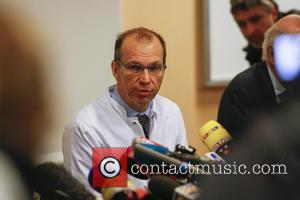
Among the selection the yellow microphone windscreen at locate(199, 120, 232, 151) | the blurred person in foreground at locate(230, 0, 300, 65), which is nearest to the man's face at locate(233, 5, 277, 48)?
the blurred person in foreground at locate(230, 0, 300, 65)

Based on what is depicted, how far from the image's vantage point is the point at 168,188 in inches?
20.8

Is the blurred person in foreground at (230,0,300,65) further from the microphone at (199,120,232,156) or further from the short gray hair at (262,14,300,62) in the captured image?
the microphone at (199,120,232,156)

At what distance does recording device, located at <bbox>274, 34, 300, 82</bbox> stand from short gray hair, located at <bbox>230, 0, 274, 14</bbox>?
1.76ft

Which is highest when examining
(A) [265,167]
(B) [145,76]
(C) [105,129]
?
(A) [265,167]

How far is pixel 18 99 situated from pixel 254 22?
1.57 m

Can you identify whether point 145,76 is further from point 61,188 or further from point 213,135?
point 61,188

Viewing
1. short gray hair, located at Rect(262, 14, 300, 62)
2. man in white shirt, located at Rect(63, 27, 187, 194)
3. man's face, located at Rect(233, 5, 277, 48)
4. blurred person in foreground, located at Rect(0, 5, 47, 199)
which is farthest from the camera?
man's face, located at Rect(233, 5, 277, 48)

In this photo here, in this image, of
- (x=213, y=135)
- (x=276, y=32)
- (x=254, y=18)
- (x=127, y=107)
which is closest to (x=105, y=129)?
(x=127, y=107)

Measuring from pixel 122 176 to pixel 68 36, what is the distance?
2.26 ft

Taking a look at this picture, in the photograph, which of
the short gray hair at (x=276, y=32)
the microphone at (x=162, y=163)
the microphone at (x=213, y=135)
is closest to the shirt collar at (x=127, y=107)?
the microphone at (x=213, y=135)

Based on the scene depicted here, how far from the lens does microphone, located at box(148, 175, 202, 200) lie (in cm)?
49

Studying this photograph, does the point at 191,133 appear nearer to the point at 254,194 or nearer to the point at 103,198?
the point at 103,198

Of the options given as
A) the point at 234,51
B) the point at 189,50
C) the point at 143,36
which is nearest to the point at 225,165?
the point at 143,36

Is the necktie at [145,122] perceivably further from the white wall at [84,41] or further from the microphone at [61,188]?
the microphone at [61,188]
